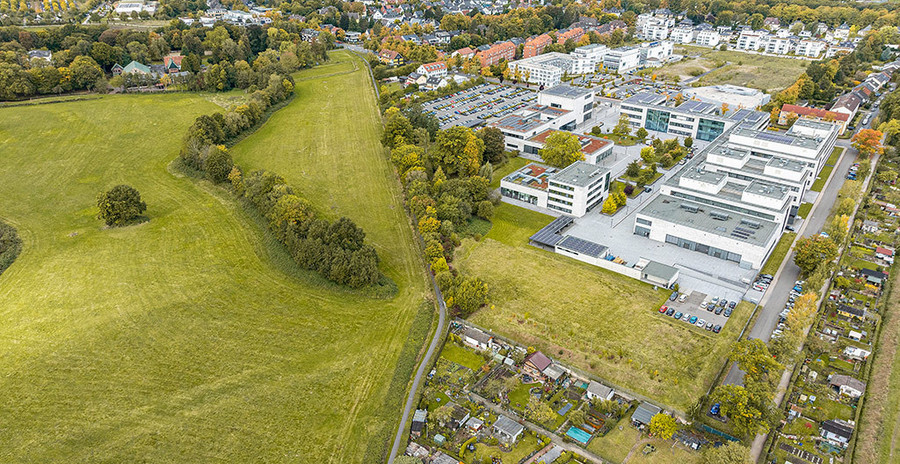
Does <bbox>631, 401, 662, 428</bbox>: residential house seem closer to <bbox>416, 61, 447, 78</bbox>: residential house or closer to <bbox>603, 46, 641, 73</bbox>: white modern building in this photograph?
<bbox>416, 61, 447, 78</bbox>: residential house

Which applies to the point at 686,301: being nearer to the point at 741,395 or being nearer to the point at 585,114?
the point at 741,395

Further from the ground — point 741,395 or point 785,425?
point 741,395

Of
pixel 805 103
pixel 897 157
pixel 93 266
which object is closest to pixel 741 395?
pixel 93 266

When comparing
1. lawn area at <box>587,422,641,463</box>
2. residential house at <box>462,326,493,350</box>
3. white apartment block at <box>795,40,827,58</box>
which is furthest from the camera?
white apartment block at <box>795,40,827,58</box>

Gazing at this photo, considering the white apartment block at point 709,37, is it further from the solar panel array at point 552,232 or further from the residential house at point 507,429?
the residential house at point 507,429

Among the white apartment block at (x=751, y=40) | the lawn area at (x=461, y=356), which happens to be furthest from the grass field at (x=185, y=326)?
the white apartment block at (x=751, y=40)

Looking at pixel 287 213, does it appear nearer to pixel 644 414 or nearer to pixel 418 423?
pixel 418 423

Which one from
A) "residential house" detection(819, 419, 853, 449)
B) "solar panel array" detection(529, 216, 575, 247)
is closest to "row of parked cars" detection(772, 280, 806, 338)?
"residential house" detection(819, 419, 853, 449)
